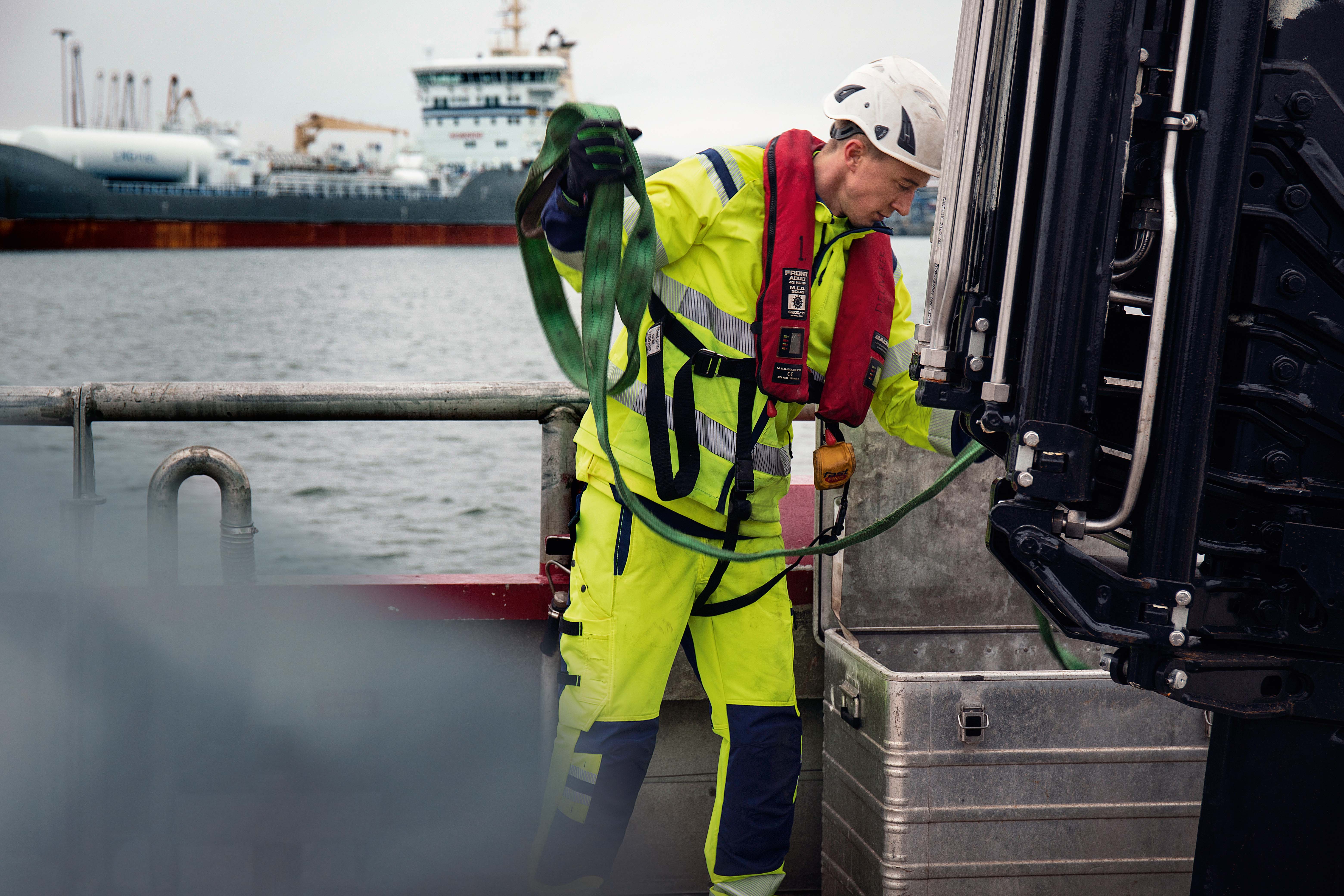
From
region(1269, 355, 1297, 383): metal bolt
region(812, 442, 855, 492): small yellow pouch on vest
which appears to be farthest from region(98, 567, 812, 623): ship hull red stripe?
region(1269, 355, 1297, 383): metal bolt

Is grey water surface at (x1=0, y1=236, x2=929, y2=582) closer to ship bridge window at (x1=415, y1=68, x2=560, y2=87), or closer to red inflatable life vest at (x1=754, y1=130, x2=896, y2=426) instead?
red inflatable life vest at (x1=754, y1=130, x2=896, y2=426)

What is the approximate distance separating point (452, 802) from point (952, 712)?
1359 mm

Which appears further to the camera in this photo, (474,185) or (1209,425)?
(474,185)

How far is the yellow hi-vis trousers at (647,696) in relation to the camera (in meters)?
2.35

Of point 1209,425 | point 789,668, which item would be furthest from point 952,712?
point 1209,425

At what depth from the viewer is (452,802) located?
3.12m

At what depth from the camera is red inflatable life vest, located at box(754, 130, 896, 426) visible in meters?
2.30

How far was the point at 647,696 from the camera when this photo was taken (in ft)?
7.83

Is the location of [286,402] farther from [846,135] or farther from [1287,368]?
[1287,368]

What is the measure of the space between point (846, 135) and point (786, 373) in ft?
1.57

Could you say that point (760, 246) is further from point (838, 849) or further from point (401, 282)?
point (401, 282)

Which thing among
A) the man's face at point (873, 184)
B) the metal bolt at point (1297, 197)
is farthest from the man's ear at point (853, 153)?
the metal bolt at point (1297, 197)

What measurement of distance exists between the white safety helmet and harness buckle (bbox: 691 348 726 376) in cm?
50

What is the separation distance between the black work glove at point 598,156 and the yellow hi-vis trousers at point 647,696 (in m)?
0.63
